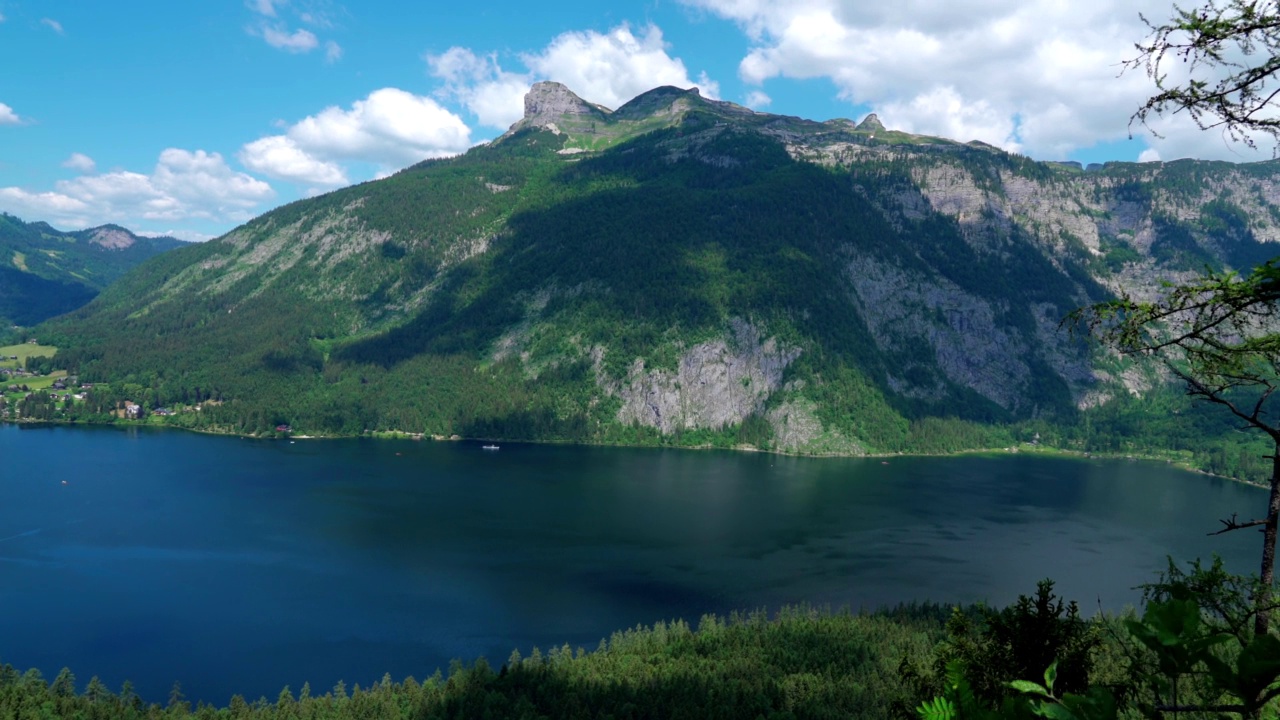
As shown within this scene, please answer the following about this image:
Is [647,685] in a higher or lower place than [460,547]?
lower

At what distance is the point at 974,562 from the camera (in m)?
106

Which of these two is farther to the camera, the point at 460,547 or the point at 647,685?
the point at 460,547

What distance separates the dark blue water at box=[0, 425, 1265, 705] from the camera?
3086 inches

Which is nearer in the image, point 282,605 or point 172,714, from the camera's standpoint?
point 172,714

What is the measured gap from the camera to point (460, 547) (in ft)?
353

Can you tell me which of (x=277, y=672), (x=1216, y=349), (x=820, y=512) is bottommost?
(x=277, y=672)

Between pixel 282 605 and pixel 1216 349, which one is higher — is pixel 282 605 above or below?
below

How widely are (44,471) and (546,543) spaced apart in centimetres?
10112

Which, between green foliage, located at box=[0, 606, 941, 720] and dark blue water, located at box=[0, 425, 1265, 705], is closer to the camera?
green foliage, located at box=[0, 606, 941, 720]

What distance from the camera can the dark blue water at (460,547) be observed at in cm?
7838

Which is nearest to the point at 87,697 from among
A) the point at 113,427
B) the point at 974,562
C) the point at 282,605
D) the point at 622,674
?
the point at 282,605

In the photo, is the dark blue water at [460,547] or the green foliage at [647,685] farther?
the dark blue water at [460,547]

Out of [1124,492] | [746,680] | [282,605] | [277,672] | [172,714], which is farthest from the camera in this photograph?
[1124,492]

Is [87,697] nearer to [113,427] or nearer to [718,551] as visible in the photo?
[718,551]
